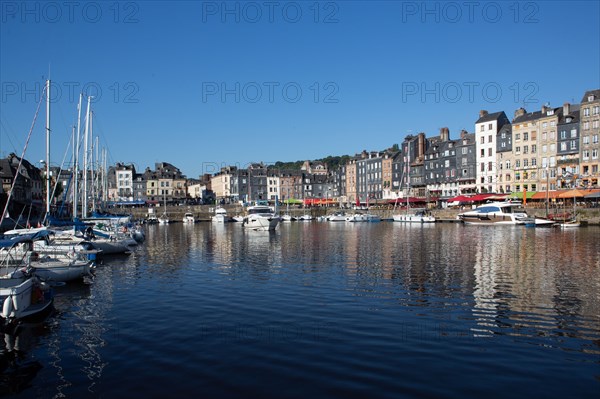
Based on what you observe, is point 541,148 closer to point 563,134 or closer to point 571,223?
point 563,134

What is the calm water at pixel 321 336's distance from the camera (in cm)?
1206

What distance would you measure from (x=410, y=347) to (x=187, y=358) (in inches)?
263

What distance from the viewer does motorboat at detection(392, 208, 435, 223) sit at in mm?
101662

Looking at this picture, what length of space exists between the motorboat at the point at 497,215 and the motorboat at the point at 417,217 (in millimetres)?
9250

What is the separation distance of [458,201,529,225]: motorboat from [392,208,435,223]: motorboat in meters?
9.25

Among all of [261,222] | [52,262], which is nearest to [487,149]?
[261,222]

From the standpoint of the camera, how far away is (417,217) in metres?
103

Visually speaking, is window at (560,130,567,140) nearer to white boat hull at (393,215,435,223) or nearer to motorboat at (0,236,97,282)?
white boat hull at (393,215,435,223)

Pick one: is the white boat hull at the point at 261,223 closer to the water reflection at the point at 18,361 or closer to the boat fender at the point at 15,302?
the water reflection at the point at 18,361

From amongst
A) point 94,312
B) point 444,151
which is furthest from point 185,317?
point 444,151

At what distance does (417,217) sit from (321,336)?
9015 cm

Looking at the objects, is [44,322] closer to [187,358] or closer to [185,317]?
[185,317]

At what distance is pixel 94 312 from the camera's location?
20.1 meters

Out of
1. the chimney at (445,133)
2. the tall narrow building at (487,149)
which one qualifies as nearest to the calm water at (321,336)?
the tall narrow building at (487,149)
